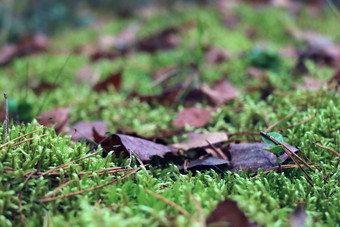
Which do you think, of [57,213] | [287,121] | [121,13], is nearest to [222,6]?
[121,13]

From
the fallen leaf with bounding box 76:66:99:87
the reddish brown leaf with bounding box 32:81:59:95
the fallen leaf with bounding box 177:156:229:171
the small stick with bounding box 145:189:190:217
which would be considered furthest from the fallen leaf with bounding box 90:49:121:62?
the small stick with bounding box 145:189:190:217

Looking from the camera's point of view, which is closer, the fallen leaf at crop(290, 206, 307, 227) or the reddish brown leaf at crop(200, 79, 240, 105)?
the fallen leaf at crop(290, 206, 307, 227)

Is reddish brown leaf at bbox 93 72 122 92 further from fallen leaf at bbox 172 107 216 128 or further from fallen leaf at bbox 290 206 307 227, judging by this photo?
fallen leaf at bbox 290 206 307 227

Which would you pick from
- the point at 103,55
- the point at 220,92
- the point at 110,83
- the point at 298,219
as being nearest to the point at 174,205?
the point at 298,219

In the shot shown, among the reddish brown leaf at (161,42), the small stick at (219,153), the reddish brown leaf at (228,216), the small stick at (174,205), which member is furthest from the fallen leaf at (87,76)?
the reddish brown leaf at (228,216)

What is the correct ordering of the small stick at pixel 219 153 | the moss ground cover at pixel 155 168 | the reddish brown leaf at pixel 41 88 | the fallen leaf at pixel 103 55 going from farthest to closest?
the fallen leaf at pixel 103 55 < the reddish brown leaf at pixel 41 88 < the small stick at pixel 219 153 < the moss ground cover at pixel 155 168

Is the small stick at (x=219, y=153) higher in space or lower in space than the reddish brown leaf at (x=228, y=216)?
lower

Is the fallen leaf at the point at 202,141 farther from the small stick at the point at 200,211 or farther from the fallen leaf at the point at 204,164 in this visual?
the small stick at the point at 200,211
